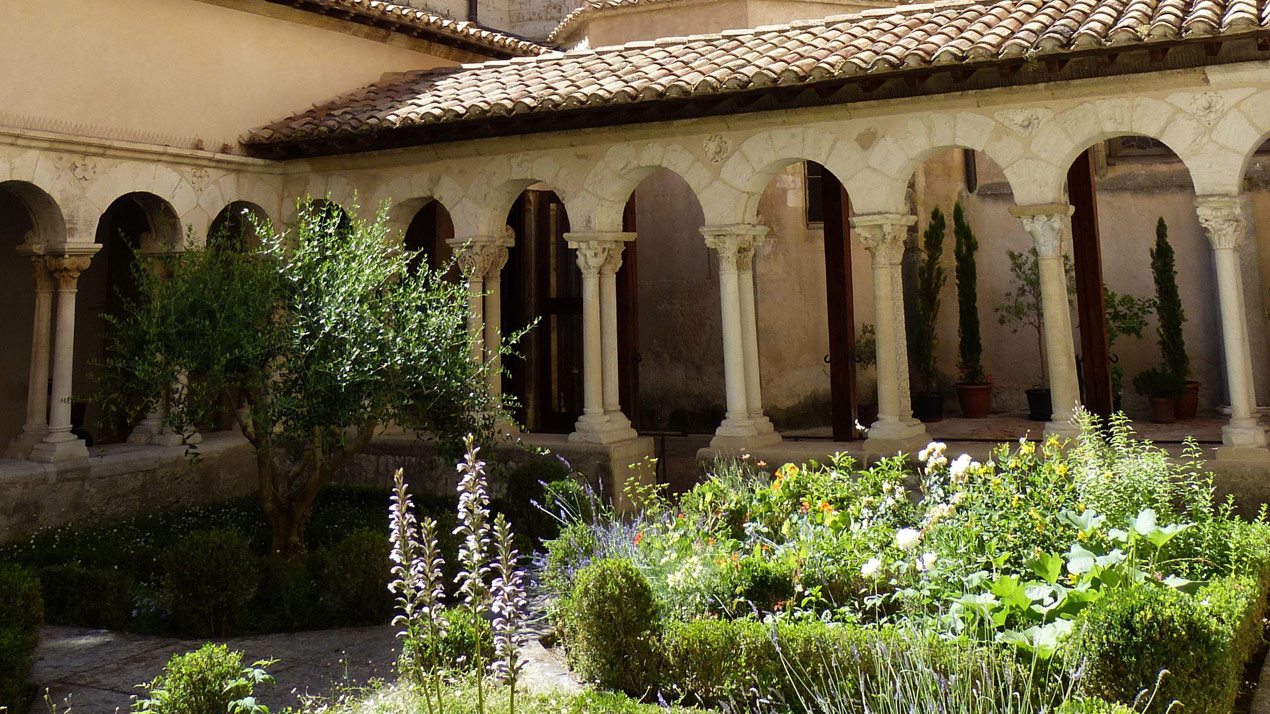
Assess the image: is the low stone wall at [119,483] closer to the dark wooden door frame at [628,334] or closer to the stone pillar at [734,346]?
the dark wooden door frame at [628,334]

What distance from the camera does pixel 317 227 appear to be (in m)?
7.07

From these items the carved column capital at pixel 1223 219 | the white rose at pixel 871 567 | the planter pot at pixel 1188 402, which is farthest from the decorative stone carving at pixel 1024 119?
the planter pot at pixel 1188 402

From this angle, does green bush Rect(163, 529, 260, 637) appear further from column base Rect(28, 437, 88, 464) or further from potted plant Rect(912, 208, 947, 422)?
potted plant Rect(912, 208, 947, 422)

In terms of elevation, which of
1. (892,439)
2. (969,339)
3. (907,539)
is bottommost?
(907,539)

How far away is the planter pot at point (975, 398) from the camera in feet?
39.8

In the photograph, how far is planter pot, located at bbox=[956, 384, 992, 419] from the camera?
1213cm

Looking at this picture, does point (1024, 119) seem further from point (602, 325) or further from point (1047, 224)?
point (602, 325)

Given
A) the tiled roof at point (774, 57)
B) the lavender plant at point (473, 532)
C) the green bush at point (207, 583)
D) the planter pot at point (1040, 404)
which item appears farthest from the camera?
the planter pot at point (1040, 404)

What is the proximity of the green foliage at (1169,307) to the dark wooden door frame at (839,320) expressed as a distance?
4.90 meters

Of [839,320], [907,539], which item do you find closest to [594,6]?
[839,320]

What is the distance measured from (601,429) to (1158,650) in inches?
223

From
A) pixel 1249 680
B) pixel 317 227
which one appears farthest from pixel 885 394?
pixel 317 227

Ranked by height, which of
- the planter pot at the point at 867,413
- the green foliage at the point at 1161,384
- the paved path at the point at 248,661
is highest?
the green foliage at the point at 1161,384

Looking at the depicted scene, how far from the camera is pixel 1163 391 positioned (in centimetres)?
1123
